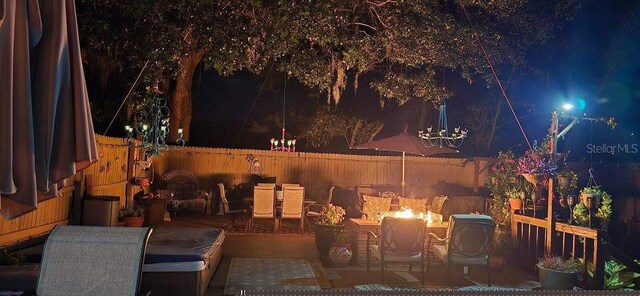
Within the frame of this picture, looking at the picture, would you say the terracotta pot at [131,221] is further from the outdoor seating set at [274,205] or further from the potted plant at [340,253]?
the potted plant at [340,253]

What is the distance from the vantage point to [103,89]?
1132 centimetres

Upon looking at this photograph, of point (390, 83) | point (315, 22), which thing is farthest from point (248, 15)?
point (390, 83)

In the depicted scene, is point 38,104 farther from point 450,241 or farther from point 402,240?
point 450,241

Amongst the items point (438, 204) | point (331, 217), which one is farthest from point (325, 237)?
point (438, 204)

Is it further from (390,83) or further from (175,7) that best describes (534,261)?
(175,7)

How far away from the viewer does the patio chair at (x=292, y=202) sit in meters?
10.7

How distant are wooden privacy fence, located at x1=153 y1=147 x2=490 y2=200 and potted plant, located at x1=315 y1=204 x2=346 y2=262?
26.2 feet

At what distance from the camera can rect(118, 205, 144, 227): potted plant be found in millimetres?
8656

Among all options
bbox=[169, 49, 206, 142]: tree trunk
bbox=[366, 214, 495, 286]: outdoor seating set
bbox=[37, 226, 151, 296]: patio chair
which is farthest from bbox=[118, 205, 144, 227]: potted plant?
bbox=[37, 226, 151, 296]: patio chair

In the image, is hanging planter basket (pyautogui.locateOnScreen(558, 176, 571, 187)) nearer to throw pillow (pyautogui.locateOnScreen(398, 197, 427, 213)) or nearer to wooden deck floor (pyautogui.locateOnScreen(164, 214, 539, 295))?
wooden deck floor (pyautogui.locateOnScreen(164, 214, 539, 295))

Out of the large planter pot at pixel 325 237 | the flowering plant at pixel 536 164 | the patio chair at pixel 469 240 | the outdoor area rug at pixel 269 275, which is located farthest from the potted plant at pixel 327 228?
the flowering plant at pixel 536 164

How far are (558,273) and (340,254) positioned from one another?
106 inches

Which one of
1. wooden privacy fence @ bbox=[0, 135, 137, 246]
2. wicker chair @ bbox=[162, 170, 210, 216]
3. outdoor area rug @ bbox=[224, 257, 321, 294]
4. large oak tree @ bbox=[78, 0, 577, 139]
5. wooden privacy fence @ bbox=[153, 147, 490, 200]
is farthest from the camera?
wooden privacy fence @ bbox=[153, 147, 490, 200]

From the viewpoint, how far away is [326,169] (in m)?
15.8
